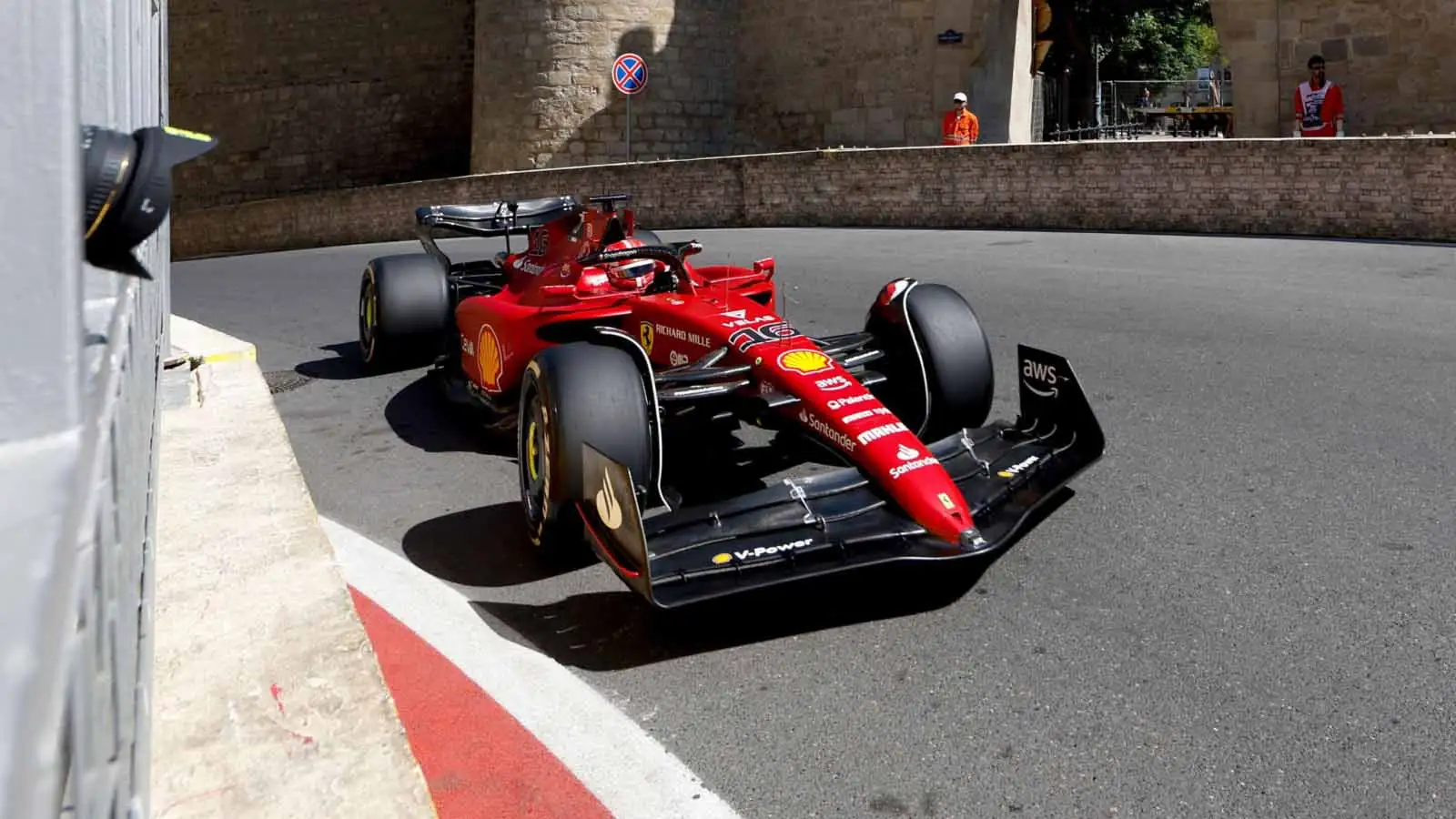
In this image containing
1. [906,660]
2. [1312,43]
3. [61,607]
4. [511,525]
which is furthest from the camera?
[1312,43]

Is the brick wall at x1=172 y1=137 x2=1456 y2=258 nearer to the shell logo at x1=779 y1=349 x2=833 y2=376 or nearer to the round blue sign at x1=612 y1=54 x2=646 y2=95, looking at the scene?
the round blue sign at x1=612 y1=54 x2=646 y2=95

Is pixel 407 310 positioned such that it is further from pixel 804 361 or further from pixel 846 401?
pixel 846 401

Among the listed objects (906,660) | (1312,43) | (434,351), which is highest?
(1312,43)

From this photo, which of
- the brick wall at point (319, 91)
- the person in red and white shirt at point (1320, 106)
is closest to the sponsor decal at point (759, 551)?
the person in red and white shirt at point (1320, 106)

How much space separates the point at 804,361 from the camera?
178 inches

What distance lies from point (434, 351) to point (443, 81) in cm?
2279

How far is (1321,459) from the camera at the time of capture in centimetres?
492

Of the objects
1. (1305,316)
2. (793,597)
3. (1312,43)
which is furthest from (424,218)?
(1312,43)

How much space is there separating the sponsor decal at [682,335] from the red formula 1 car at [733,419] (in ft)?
0.04

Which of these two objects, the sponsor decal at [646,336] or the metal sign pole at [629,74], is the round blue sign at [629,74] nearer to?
the metal sign pole at [629,74]

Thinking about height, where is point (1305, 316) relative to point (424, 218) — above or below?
below

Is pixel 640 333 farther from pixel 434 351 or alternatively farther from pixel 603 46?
pixel 603 46

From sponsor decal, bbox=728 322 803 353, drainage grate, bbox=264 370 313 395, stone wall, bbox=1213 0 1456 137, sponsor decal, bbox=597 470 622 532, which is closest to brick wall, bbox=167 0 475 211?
stone wall, bbox=1213 0 1456 137

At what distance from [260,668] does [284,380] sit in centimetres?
515
